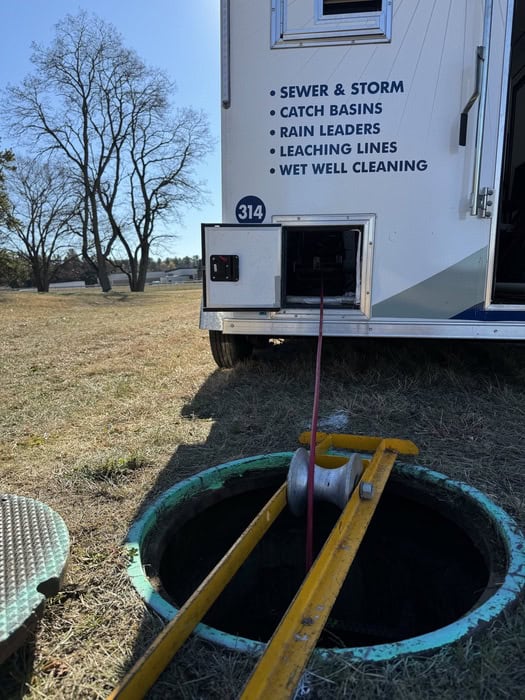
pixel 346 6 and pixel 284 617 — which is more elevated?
pixel 346 6

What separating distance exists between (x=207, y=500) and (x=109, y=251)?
97.1 ft

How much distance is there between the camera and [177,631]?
4.33ft

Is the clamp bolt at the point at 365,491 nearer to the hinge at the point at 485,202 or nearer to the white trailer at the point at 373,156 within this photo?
the white trailer at the point at 373,156

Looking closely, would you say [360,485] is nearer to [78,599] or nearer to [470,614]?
[470,614]

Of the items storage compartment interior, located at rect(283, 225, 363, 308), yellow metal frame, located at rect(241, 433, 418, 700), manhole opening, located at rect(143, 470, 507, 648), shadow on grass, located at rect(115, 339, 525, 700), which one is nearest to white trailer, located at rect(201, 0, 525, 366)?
shadow on grass, located at rect(115, 339, 525, 700)

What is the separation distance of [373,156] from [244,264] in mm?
1039

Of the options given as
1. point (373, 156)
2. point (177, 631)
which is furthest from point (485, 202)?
point (177, 631)

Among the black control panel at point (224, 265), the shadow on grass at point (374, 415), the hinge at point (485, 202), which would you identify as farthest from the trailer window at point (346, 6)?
the shadow on grass at point (374, 415)

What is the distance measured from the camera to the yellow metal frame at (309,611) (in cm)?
112

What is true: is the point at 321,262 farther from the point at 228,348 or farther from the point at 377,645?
the point at 377,645

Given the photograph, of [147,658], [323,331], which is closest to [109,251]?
[323,331]

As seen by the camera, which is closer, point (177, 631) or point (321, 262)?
point (177, 631)

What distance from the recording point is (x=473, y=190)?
10.0 feet

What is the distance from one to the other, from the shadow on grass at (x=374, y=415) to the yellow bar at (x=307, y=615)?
0.16 meters
